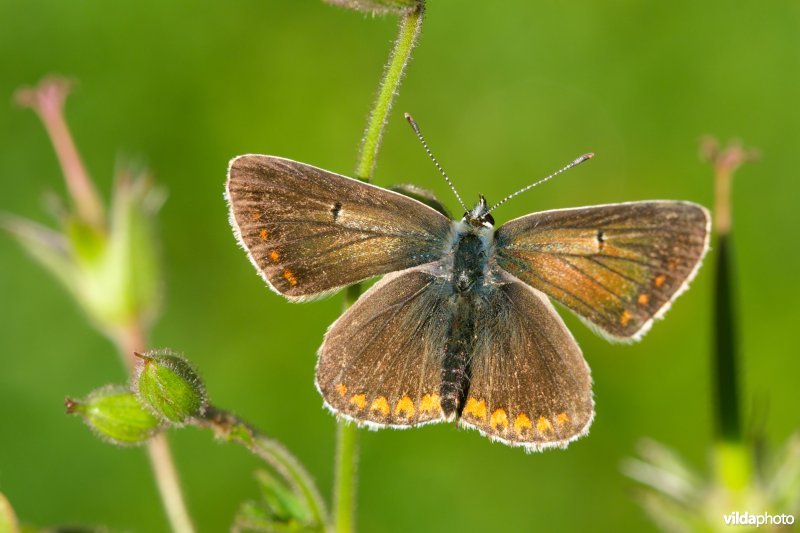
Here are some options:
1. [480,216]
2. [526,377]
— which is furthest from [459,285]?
[526,377]

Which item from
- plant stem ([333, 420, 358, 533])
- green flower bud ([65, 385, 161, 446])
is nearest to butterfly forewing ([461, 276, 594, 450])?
plant stem ([333, 420, 358, 533])

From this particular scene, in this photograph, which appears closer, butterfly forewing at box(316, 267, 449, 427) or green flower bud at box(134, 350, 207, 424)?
green flower bud at box(134, 350, 207, 424)

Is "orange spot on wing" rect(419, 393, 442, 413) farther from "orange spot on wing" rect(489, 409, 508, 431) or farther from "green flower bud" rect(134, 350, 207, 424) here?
"green flower bud" rect(134, 350, 207, 424)

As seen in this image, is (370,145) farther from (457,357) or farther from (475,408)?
(475,408)

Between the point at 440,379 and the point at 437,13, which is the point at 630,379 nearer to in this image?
the point at 437,13

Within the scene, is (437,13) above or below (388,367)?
above

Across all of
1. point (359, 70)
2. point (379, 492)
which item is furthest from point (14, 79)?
point (379, 492)

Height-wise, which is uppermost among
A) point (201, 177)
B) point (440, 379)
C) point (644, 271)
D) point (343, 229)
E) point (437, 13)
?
point (437, 13)

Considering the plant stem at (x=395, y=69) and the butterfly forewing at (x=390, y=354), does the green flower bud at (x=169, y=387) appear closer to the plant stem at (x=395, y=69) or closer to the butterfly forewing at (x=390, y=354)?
the butterfly forewing at (x=390, y=354)
